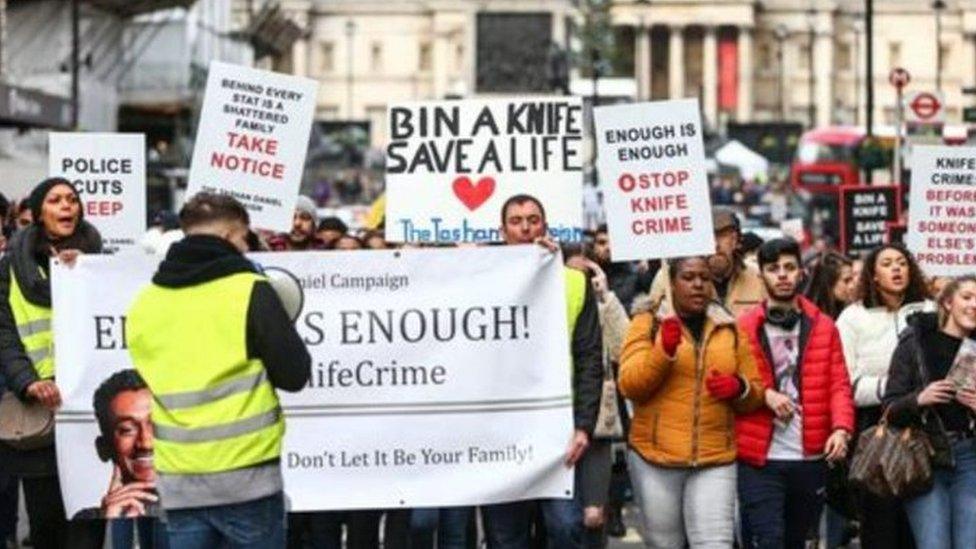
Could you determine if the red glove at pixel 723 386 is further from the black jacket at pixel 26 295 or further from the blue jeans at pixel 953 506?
the black jacket at pixel 26 295

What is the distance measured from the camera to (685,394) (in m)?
11.4

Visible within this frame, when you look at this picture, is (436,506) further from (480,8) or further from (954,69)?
(954,69)

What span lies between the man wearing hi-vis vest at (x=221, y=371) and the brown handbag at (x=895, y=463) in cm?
313

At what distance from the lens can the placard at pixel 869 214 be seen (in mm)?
21797

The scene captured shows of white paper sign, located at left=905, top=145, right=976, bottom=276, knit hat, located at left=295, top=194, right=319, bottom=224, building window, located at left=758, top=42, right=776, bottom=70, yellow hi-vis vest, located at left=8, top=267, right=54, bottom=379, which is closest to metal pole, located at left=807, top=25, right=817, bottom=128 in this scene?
building window, located at left=758, top=42, right=776, bottom=70

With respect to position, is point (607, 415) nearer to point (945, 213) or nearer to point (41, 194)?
point (41, 194)

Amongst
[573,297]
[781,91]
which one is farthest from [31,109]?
[781,91]

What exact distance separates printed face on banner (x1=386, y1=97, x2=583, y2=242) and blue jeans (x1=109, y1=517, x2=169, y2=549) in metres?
1.95

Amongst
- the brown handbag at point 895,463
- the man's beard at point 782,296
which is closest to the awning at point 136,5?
the man's beard at point 782,296

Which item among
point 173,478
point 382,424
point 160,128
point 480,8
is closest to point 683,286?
point 382,424

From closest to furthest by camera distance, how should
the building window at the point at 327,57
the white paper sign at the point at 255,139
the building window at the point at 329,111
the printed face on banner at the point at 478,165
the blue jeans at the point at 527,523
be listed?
the blue jeans at the point at 527,523 < the white paper sign at the point at 255,139 < the printed face on banner at the point at 478,165 < the building window at the point at 327,57 < the building window at the point at 329,111

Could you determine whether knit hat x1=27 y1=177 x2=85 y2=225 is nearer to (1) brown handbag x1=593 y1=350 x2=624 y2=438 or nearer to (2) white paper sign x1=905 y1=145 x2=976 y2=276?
(1) brown handbag x1=593 y1=350 x2=624 y2=438

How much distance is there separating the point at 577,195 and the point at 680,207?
4.97 feet

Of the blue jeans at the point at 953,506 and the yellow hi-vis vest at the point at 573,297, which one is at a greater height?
the yellow hi-vis vest at the point at 573,297
